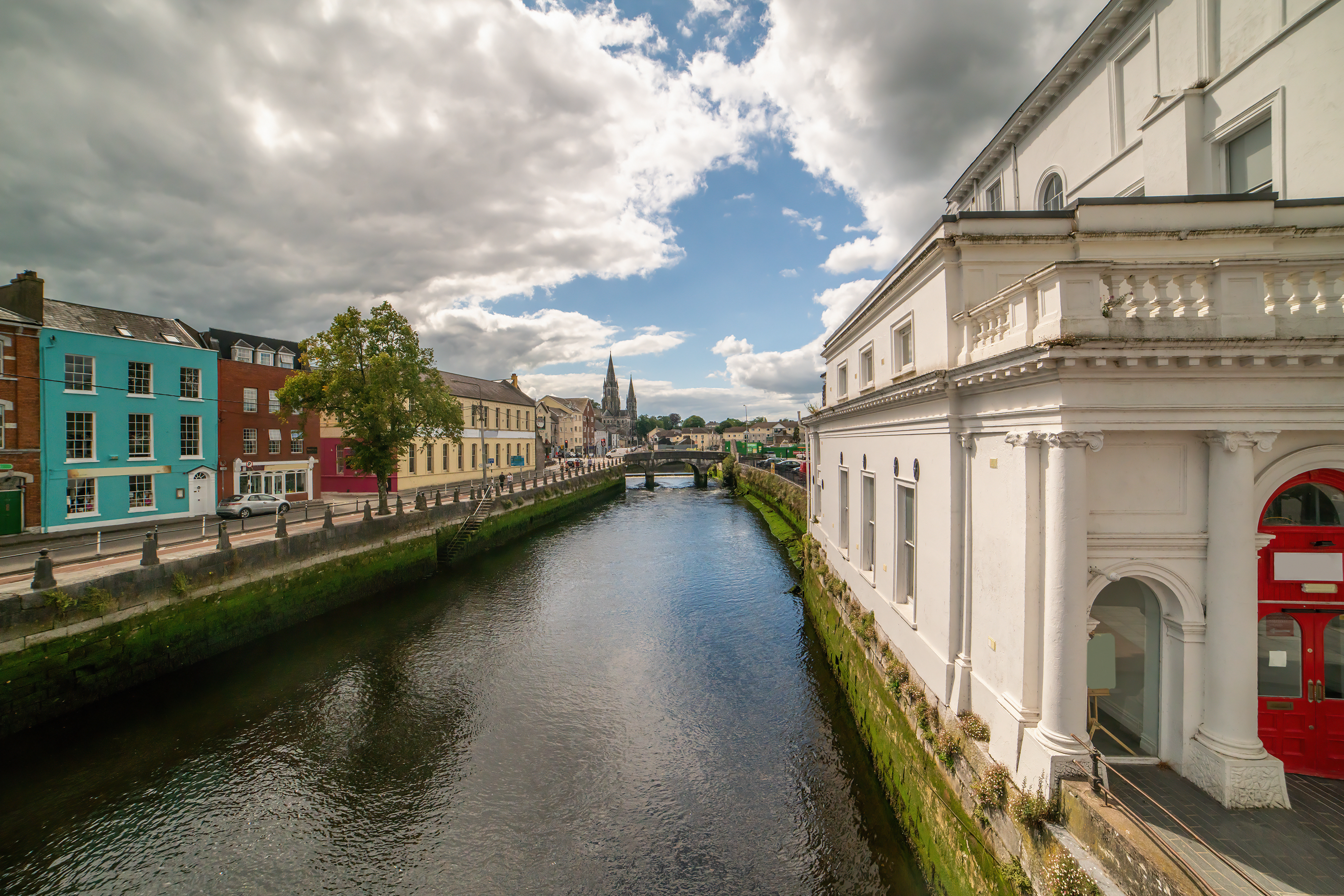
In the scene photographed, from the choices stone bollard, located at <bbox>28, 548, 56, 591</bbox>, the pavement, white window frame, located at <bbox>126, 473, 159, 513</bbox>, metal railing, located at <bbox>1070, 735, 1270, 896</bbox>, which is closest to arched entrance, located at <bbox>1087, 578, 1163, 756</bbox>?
the pavement

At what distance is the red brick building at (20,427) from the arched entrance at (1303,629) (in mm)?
34382

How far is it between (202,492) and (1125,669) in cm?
3561

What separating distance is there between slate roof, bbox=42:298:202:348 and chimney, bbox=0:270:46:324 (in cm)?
26

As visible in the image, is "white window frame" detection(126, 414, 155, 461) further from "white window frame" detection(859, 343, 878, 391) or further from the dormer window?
the dormer window

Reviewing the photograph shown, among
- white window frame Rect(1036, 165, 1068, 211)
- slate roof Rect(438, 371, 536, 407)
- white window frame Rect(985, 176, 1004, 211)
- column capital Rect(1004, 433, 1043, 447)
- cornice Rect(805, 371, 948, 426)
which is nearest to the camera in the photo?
column capital Rect(1004, 433, 1043, 447)

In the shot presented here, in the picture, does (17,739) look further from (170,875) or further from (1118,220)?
(1118,220)

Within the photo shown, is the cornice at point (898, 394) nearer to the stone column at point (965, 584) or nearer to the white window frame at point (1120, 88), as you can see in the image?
the stone column at point (965, 584)

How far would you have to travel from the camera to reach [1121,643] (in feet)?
22.4

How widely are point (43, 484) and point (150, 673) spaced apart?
1430 centimetres

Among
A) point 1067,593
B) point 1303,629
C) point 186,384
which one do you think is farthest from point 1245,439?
point 186,384

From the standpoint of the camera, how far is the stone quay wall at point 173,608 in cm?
1110

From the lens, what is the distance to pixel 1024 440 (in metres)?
6.08

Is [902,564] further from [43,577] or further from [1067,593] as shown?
[43,577]

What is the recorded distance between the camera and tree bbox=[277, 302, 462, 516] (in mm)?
22750
